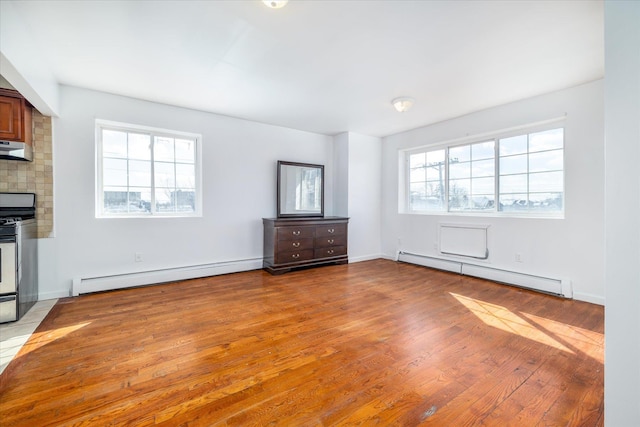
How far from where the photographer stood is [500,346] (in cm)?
219

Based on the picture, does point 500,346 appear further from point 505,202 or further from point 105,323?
point 105,323

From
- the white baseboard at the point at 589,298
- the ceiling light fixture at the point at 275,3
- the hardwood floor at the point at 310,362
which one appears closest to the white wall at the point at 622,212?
the hardwood floor at the point at 310,362

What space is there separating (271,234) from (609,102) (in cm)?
401

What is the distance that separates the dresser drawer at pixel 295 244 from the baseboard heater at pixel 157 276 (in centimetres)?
59

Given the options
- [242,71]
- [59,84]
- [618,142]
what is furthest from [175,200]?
[618,142]

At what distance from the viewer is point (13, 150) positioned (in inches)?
112

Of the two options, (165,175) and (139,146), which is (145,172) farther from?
(139,146)

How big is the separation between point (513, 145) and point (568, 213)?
3.82 feet

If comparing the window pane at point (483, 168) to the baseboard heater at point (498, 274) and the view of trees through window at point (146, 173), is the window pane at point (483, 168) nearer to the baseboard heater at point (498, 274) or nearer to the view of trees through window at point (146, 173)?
the baseboard heater at point (498, 274)

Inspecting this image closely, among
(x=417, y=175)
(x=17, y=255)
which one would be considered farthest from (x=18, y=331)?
(x=417, y=175)

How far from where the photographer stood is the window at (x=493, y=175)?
3598 mm

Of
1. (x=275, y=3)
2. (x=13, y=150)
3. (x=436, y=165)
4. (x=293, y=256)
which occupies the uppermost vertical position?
(x=275, y=3)

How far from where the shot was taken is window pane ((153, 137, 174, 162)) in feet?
13.1

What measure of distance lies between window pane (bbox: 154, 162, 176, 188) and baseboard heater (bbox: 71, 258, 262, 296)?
A: 1.24 m
